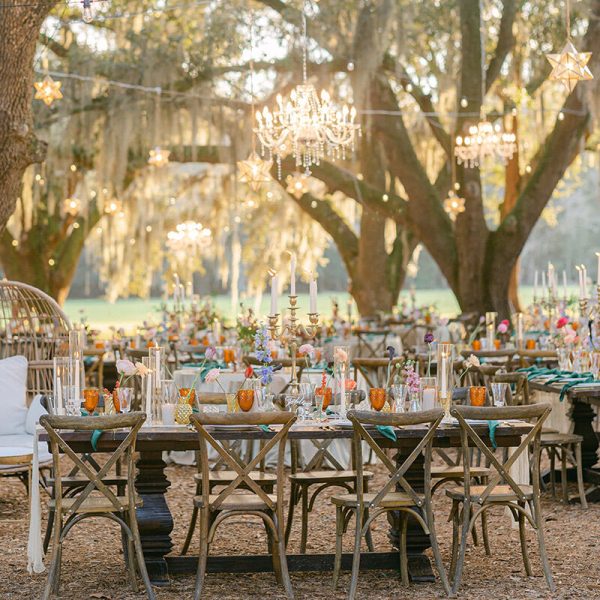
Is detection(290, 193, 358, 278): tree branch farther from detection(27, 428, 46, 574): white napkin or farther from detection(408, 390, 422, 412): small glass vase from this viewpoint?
detection(27, 428, 46, 574): white napkin

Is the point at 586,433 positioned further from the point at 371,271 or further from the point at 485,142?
the point at 371,271

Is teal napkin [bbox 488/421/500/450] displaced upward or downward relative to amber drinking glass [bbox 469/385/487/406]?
downward

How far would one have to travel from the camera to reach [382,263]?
17.3 meters

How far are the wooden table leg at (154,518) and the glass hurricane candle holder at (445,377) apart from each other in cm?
145

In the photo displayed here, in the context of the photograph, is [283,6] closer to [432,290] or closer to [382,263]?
[382,263]

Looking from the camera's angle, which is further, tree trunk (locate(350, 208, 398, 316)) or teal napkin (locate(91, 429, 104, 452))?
tree trunk (locate(350, 208, 398, 316))

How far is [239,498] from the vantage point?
537cm

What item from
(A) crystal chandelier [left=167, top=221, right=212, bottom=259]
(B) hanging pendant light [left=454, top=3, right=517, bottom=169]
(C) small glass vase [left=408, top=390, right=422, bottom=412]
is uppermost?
(B) hanging pendant light [left=454, top=3, right=517, bottom=169]

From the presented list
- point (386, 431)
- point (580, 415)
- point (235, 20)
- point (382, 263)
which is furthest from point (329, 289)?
point (386, 431)

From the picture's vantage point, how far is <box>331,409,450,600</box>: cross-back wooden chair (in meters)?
5.24

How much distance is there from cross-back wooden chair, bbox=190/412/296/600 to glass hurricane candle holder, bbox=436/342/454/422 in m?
Result: 1.05

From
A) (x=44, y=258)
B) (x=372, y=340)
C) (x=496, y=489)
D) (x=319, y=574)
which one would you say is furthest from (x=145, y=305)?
(x=496, y=489)

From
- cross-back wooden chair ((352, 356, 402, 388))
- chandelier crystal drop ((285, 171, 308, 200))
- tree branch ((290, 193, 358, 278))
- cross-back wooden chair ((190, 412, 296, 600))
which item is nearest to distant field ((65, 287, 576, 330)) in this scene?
tree branch ((290, 193, 358, 278))

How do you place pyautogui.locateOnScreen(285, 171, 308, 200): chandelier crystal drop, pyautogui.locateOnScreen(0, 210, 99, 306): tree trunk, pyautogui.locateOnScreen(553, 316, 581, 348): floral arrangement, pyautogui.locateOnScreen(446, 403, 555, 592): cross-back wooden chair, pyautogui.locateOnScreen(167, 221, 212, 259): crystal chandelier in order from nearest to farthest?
1. pyautogui.locateOnScreen(446, 403, 555, 592): cross-back wooden chair
2. pyautogui.locateOnScreen(553, 316, 581, 348): floral arrangement
3. pyautogui.locateOnScreen(285, 171, 308, 200): chandelier crystal drop
4. pyautogui.locateOnScreen(0, 210, 99, 306): tree trunk
5. pyautogui.locateOnScreen(167, 221, 212, 259): crystal chandelier
